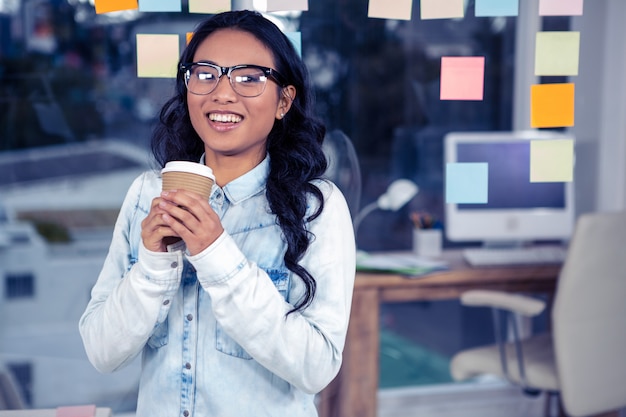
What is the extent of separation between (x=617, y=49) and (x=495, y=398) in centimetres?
164

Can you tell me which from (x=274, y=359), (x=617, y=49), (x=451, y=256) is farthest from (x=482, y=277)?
(x=274, y=359)

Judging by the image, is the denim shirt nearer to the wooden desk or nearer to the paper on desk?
the wooden desk

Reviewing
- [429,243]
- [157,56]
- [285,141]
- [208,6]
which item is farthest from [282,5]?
[429,243]

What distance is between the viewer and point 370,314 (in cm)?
258

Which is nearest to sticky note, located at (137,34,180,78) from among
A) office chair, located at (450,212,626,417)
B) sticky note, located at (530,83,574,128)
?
sticky note, located at (530,83,574,128)

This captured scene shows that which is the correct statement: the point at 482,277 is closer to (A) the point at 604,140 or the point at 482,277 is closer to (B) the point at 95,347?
(A) the point at 604,140

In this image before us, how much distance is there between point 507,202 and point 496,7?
1.52 m

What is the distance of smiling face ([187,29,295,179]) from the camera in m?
1.16

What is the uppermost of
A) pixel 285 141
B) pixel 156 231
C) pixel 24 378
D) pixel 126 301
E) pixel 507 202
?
pixel 285 141

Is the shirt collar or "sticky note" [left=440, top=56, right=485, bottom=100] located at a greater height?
"sticky note" [left=440, top=56, right=485, bottom=100]

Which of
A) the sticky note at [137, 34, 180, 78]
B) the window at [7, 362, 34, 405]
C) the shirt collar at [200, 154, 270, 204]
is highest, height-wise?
the sticky note at [137, 34, 180, 78]

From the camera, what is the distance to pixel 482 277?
2.71m

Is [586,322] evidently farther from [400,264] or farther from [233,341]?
[233,341]

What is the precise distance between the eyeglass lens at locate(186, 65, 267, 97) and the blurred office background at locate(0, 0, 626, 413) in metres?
1.80
